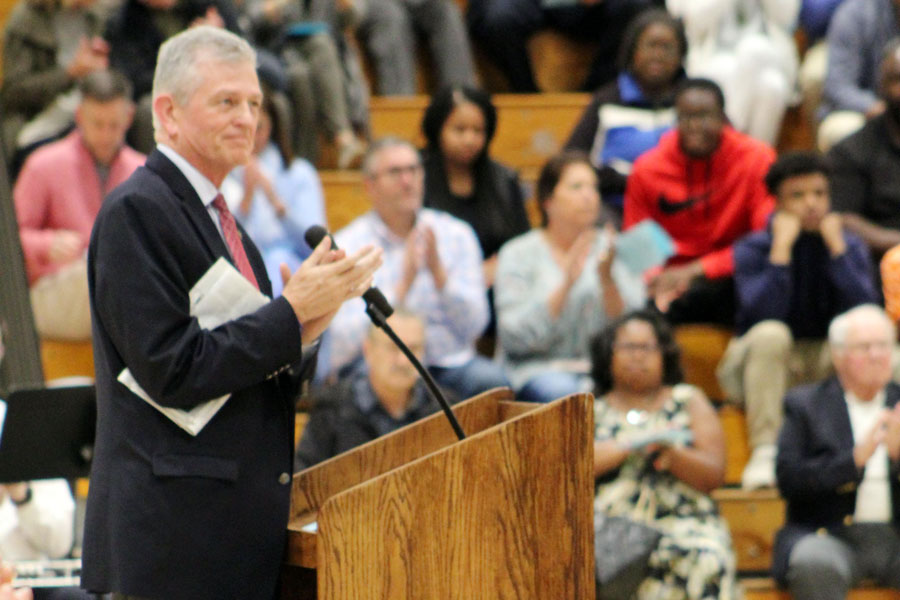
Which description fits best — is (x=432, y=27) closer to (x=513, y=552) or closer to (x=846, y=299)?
(x=846, y=299)

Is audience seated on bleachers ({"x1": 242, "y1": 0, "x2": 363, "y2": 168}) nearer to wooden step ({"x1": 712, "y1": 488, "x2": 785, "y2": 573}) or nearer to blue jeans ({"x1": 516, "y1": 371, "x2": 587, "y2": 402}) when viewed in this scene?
blue jeans ({"x1": 516, "y1": 371, "x2": 587, "y2": 402})

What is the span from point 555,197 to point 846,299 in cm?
98

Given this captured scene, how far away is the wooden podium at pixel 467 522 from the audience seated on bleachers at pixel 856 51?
3614 millimetres

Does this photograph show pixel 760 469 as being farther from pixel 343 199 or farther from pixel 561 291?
pixel 343 199

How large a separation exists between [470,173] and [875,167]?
1387 mm

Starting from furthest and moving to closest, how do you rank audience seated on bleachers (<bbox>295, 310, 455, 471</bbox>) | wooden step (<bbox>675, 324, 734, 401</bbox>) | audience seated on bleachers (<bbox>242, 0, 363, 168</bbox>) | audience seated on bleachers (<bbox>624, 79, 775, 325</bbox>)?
audience seated on bleachers (<bbox>242, 0, 363, 168</bbox>) < audience seated on bleachers (<bbox>624, 79, 775, 325</bbox>) < wooden step (<bbox>675, 324, 734, 401</bbox>) < audience seated on bleachers (<bbox>295, 310, 455, 471</bbox>)

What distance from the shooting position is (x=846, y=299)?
4.29m

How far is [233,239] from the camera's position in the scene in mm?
1801

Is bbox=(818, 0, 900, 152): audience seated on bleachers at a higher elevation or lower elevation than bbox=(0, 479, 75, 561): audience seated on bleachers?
higher

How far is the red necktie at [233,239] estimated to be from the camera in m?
1.78

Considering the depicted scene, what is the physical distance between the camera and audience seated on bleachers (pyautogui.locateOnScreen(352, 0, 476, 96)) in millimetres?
5727

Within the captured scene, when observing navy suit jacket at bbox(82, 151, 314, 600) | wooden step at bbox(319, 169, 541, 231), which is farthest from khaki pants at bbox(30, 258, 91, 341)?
navy suit jacket at bbox(82, 151, 314, 600)

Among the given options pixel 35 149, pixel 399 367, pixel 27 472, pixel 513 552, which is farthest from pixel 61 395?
pixel 35 149

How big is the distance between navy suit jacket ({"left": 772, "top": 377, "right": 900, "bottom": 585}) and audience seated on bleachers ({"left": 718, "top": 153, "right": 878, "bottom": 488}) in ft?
1.46
